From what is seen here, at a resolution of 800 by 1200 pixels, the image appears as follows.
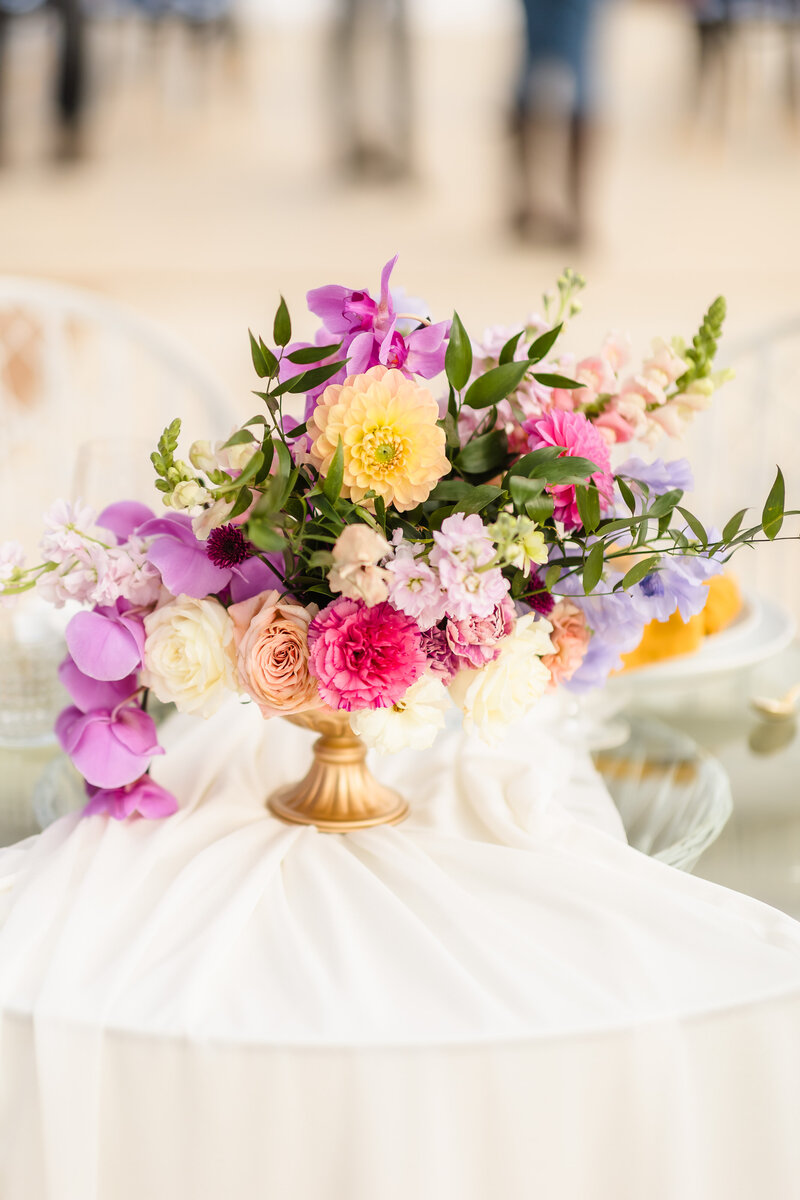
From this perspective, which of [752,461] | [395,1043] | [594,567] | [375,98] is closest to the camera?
[395,1043]

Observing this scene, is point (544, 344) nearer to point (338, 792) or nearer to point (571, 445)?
point (571, 445)

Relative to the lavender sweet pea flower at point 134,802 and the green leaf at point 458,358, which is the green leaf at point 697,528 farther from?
the lavender sweet pea flower at point 134,802

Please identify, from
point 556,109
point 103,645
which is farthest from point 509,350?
point 556,109

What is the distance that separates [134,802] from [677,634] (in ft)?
2.00

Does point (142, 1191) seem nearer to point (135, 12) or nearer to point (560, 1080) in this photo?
point (560, 1080)

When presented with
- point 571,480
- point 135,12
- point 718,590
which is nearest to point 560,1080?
point 571,480

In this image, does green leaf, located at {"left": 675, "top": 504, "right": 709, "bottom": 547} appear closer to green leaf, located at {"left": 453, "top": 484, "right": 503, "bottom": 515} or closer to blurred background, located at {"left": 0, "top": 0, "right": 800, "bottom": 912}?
green leaf, located at {"left": 453, "top": 484, "right": 503, "bottom": 515}

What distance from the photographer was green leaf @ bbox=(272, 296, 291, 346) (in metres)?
0.79

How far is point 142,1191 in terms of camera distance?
713 millimetres

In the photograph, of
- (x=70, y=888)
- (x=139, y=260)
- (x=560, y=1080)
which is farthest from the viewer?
(x=139, y=260)

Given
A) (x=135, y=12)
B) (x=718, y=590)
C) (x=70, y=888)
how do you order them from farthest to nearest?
(x=135, y=12) < (x=718, y=590) < (x=70, y=888)

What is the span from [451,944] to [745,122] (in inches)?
332

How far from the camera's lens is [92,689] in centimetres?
90

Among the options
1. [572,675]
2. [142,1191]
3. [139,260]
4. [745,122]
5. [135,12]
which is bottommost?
[142,1191]
